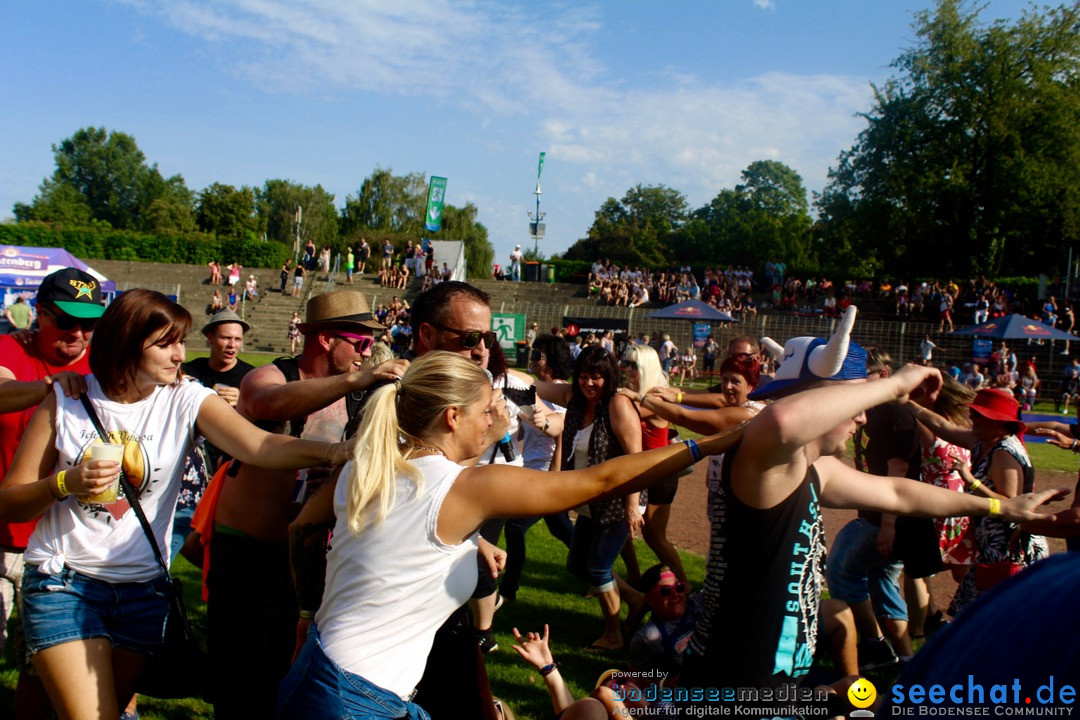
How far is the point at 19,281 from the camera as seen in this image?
971 inches

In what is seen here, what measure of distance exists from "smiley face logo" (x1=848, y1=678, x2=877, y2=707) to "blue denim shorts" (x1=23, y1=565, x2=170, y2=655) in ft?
9.87

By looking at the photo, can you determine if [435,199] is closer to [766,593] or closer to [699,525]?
[699,525]

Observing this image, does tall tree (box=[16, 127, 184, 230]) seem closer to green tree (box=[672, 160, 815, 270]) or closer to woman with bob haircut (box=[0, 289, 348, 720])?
green tree (box=[672, 160, 815, 270])

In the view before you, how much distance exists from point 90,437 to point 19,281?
2660 cm

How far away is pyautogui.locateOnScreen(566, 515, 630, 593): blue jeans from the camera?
5.52 meters

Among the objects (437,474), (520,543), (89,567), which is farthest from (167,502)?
(520,543)

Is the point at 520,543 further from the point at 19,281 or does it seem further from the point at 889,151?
the point at 889,151

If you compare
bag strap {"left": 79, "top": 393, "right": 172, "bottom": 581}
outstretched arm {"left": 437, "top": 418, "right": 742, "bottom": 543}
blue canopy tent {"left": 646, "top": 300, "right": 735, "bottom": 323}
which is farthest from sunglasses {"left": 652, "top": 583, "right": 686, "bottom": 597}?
blue canopy tent {"left": 646, "top": 300, "right": 735, "bottom": 323}

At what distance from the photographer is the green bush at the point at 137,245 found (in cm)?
4694

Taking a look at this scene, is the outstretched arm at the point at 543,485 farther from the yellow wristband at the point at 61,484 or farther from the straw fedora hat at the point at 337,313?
the straw fedora hat at the point at 337,313

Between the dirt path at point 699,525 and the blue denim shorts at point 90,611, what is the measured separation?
5.12 meters

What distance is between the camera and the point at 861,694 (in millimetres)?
3688

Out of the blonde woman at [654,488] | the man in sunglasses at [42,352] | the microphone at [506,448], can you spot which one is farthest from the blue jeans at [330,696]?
the blonde woman at [654,488]

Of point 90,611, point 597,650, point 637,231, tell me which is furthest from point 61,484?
point 637,231
